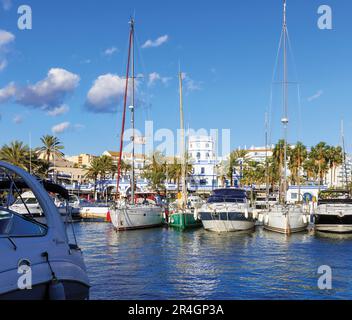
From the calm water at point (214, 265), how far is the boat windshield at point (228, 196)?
456cm

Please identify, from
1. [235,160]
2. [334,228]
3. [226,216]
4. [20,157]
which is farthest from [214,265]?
[235,160]

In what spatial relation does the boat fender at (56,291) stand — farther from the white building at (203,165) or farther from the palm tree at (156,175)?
the palm tree at (156,175)

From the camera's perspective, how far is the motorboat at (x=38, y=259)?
5906 millimetres

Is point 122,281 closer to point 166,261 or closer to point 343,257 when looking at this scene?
point 166,261

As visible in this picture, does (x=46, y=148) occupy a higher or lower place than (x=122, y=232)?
higher

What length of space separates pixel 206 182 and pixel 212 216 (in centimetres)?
7575

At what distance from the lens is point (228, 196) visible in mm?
42469

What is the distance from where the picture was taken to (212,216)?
38.3 metres

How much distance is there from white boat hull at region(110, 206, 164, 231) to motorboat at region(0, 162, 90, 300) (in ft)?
107

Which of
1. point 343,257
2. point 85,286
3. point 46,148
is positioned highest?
point 46,148

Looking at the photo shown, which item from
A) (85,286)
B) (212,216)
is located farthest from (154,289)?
(212,216)

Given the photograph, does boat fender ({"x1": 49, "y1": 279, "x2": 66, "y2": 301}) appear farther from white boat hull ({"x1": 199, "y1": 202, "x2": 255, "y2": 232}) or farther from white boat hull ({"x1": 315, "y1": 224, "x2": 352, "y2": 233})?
white boat hull ({"x1": 315, "y1": 224, "x2": 352, "y2": 233})

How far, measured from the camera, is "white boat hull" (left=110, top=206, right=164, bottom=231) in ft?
133

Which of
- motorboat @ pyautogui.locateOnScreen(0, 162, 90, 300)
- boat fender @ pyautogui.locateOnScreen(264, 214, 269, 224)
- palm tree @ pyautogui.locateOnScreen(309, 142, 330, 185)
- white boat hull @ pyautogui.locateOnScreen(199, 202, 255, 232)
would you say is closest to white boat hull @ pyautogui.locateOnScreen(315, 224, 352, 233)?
boat fender @ pyautogui.locateOnScreen(264, 214, 269, 224)
